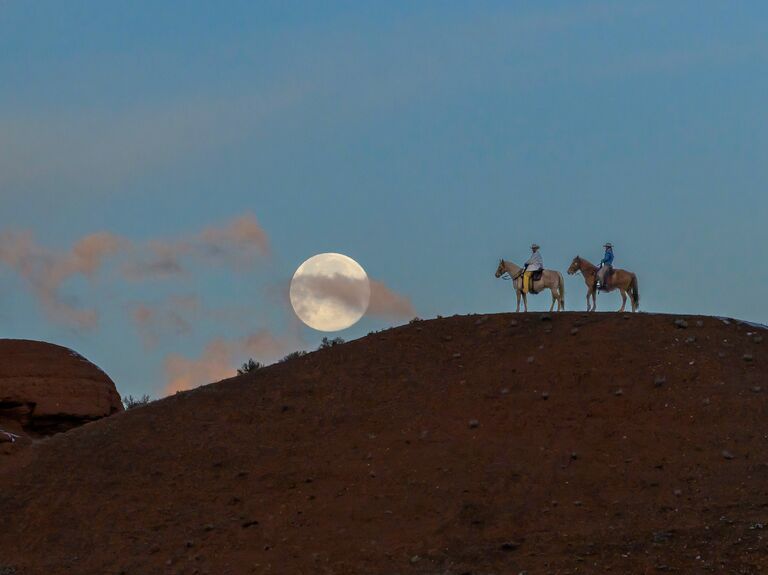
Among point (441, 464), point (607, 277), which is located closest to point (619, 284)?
point (607, 277)

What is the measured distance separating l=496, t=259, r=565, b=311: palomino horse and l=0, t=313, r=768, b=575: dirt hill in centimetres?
354

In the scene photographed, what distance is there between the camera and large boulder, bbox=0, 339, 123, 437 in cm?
3044

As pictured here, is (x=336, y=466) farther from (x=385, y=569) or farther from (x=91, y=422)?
(x=91, y=422)

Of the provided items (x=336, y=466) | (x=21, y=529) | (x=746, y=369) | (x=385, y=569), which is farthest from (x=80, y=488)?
(x=746, y=369)

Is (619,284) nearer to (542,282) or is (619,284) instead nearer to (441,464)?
(542,282)

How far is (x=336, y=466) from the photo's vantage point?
2509cm

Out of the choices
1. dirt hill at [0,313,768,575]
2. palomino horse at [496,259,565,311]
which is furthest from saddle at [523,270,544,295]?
dirt hill at [0,313,768,575]

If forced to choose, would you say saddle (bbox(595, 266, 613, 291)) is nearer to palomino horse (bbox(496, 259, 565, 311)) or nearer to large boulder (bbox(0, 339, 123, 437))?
palomino horse (bbox(496, 259, 565, 311))

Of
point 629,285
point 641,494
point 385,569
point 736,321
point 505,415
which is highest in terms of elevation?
point 629,285

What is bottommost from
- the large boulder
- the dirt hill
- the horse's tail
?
the dirt hill

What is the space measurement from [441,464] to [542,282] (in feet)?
33.2

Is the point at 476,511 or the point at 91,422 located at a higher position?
the point at 91,422

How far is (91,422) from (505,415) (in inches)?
384

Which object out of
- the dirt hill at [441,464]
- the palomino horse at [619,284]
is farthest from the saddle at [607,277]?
the dirt hill at [441,464]
